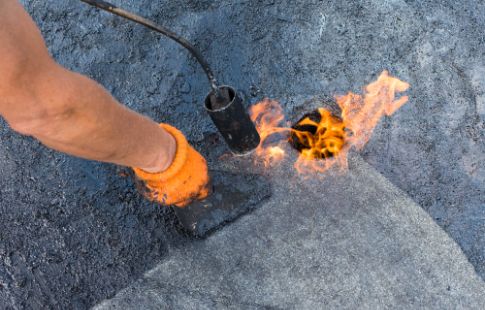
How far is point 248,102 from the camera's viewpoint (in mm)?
2416

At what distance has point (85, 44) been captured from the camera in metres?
2.66

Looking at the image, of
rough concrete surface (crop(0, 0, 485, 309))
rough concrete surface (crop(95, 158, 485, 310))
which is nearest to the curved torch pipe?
rough concrete surface (crop(0, 0, 485, 309))

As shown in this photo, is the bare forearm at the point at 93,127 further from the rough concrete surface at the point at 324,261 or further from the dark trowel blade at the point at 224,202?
the rough concrete surface at the point at 324,261

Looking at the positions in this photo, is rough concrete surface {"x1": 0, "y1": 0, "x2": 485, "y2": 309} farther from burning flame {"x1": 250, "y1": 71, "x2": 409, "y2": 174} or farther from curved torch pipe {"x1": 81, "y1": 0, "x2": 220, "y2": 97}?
curved torch pipe {"x1": 81, "y1": 0, "x2": 220, "y2": 97}

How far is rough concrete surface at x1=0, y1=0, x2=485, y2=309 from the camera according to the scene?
79.0 inches

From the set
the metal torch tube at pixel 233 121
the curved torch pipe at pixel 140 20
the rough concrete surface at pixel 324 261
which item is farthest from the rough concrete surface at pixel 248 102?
the curved torch pipe at pixel 140 20

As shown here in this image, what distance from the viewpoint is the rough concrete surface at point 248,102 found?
6.59 ft

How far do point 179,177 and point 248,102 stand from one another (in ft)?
2.46

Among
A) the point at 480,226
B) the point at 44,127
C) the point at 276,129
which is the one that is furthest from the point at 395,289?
the point at 44,127

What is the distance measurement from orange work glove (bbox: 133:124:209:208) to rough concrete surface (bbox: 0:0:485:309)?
0.31 meters

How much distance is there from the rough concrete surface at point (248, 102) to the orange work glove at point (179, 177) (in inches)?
12.0

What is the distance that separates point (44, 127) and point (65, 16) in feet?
5.35

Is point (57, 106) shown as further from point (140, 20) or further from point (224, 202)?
point (224, 202)

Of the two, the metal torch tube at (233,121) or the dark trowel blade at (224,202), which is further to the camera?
the dark trowel blade at (224,202)
